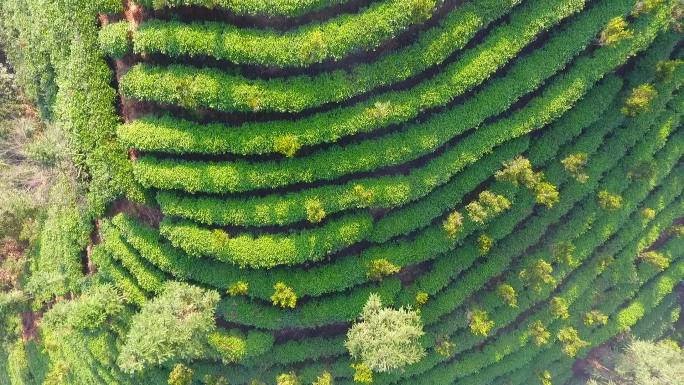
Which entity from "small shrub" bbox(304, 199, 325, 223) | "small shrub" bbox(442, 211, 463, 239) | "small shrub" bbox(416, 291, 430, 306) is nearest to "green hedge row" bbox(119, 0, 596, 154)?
"small shrub" bbox(304, 199, 325, 223)

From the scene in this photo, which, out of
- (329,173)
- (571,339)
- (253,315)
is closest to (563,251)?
(571,339)

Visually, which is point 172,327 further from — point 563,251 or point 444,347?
point 563,251

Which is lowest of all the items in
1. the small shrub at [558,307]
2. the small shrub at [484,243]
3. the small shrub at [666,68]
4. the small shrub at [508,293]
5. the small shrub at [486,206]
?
the small shrub at [558,307]

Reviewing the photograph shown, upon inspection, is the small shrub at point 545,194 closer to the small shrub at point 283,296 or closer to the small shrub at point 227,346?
the small shrub at point 283,296

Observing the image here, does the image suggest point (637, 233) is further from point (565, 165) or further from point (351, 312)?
point (351, 312)

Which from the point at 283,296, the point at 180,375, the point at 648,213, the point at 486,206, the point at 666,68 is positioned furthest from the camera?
the point at 648,213

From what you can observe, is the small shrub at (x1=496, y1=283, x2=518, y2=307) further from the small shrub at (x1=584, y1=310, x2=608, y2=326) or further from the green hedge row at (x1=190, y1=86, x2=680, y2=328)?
the green hedge row at (x1=190, y1=86, x2=680, y2=328)

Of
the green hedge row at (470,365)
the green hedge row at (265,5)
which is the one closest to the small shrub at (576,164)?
the green hedge row at (470,365)
